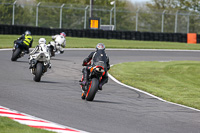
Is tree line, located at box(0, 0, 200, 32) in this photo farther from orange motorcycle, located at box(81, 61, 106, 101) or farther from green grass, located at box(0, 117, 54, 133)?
green grass, located at box(0, 117, 54, 133)

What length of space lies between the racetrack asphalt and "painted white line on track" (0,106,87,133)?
0.28 m

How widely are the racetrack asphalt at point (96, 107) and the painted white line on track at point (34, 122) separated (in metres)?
0.28

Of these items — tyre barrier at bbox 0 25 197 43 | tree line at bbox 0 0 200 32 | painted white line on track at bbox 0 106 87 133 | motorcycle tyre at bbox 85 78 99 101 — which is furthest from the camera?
tree line at bbox 0 0 200 32

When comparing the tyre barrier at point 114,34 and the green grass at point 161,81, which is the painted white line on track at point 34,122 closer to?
the green grass at point 161,81

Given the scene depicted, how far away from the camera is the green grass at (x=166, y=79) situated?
42.7ft

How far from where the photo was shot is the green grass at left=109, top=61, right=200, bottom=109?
13.0m

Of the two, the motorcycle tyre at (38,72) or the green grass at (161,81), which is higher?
the motorcycle tyre at (38,72)

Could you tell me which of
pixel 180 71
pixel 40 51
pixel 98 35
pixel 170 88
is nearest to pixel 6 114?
pixel 40 51

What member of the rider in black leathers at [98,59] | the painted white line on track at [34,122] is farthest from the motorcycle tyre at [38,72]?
the painted white line on track at [34,122]

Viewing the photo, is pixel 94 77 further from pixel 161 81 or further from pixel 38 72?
pixel 161 81

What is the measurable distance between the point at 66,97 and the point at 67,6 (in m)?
30.4

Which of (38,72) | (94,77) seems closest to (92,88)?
(94,77)

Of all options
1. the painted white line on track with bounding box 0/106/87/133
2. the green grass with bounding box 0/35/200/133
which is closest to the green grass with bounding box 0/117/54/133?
the green grass with bounding box 0/35/200/133

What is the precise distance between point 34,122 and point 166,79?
10.3 meters
